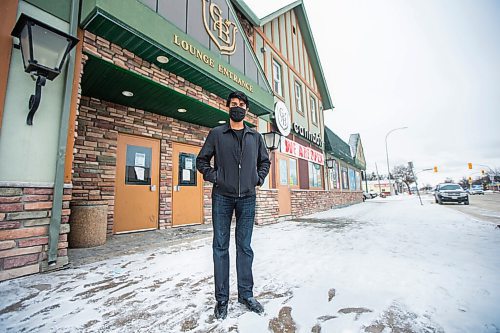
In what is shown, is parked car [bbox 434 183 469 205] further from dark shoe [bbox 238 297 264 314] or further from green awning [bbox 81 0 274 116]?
dark shoe [bbox 238 297 264 314]

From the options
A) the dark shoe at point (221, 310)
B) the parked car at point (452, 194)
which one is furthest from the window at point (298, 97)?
the parked car at point (452, 194)

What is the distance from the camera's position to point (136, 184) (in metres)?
5.33

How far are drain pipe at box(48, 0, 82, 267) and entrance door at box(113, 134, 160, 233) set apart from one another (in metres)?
2.12

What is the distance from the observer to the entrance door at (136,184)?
5.04 metres

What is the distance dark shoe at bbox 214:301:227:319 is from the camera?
1.78 m

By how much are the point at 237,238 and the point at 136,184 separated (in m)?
4.12

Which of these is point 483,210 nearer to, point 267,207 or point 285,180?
point 285,180

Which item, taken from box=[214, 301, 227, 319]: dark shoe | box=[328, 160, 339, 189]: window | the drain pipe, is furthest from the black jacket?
box=[328, 160, 339, 189]: window

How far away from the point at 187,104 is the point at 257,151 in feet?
11.9

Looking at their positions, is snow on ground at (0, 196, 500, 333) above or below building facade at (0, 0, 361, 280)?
below

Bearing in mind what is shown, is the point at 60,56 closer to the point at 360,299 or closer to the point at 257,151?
the point at 257,151

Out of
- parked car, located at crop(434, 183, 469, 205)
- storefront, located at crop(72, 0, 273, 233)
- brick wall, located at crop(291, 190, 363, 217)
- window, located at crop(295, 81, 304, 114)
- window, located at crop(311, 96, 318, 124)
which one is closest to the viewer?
storefront, located at crop(72, 0, 273, 233)

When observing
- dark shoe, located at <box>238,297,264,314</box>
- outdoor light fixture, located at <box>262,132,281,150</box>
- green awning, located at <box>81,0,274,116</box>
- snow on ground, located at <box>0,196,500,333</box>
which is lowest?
snow on ground, located at <box>0,196,500,333</box>

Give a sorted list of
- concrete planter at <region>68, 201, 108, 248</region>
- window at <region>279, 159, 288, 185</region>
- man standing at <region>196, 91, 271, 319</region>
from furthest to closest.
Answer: window at <region>279, 159, 288, 185</region> → concrete planter at <region>68, 201, 108, 248</region> → man standing at <region>196, 91, 271, 319</region>
